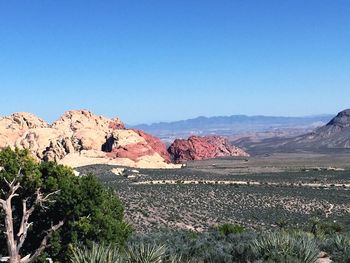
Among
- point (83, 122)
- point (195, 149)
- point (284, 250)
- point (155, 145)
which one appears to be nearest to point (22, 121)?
point (83, 122)

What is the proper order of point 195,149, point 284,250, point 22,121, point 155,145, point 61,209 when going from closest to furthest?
point 284,250, point 61,209, point 22,121, point 155,145, point 195,149

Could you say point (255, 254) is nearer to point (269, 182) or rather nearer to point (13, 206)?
point (13, 206)

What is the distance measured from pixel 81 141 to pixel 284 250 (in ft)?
232

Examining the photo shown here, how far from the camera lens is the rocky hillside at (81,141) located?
248ft

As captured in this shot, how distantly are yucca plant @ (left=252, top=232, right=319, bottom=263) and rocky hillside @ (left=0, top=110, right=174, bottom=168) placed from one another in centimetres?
6208

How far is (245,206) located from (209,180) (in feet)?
81.2

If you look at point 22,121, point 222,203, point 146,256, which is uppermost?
point 22,121

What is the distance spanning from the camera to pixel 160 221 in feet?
114

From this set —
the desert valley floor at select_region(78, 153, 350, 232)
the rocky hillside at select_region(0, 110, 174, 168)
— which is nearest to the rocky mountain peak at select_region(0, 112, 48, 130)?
the rocky hillside at select_region(0, 110, 174, 168)

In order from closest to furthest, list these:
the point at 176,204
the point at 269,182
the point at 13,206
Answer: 1. the point at 13,206
2. the point at 176,204
3. the point at 269,182

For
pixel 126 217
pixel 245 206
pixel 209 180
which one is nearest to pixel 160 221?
pixel 126 217

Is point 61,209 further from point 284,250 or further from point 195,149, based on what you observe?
point 195,149

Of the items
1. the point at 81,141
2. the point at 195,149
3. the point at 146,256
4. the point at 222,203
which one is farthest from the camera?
the point at 195,149

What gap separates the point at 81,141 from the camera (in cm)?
8144
